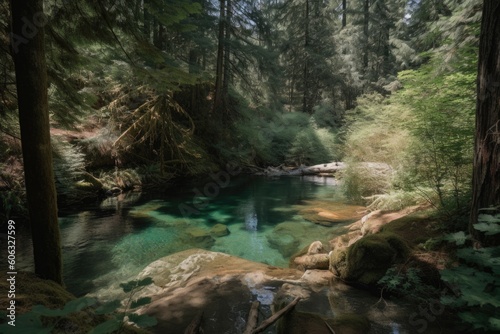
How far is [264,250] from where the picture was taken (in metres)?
7.05

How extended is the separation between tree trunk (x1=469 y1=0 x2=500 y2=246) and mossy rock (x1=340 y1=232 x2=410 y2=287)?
1.22 meters

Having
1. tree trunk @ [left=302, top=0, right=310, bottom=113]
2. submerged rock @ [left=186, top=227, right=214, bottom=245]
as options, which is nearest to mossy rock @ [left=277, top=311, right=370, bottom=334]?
submerged rock @ [left=186, top=227, right=214, bottom=245]

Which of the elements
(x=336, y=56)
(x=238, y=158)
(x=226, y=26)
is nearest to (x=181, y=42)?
(x=226, y=26)

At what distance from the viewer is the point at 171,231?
8.11m

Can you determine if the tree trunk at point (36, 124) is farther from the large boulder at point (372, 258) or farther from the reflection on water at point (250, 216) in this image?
the reflection on water at point (250, 216)

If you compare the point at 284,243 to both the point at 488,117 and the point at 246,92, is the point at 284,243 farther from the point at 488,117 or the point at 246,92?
the point at 246,92

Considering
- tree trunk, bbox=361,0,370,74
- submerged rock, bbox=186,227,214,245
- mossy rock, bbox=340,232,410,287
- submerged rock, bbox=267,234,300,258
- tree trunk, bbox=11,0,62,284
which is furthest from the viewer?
tree trunk, bbox=361,0,370,74

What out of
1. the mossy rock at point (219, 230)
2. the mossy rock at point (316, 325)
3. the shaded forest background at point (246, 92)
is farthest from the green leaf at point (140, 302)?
the mossy rock at point (219, 230)

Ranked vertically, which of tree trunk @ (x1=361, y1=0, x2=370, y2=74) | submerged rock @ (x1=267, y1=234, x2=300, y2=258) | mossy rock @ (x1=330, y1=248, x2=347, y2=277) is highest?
tree trunk @ (x1=361, y1=0, x2=370, y2=74)

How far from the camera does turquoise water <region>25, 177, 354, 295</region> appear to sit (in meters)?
5.94

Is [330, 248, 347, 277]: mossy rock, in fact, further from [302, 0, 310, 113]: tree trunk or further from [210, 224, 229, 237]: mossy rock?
[302, 0, 310, 113]: tree trunk

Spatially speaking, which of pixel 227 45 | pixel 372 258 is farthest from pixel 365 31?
pixel 372 258

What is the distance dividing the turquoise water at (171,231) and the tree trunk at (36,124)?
266 centimetres

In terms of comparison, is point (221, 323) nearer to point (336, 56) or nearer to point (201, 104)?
point (201, 104)
